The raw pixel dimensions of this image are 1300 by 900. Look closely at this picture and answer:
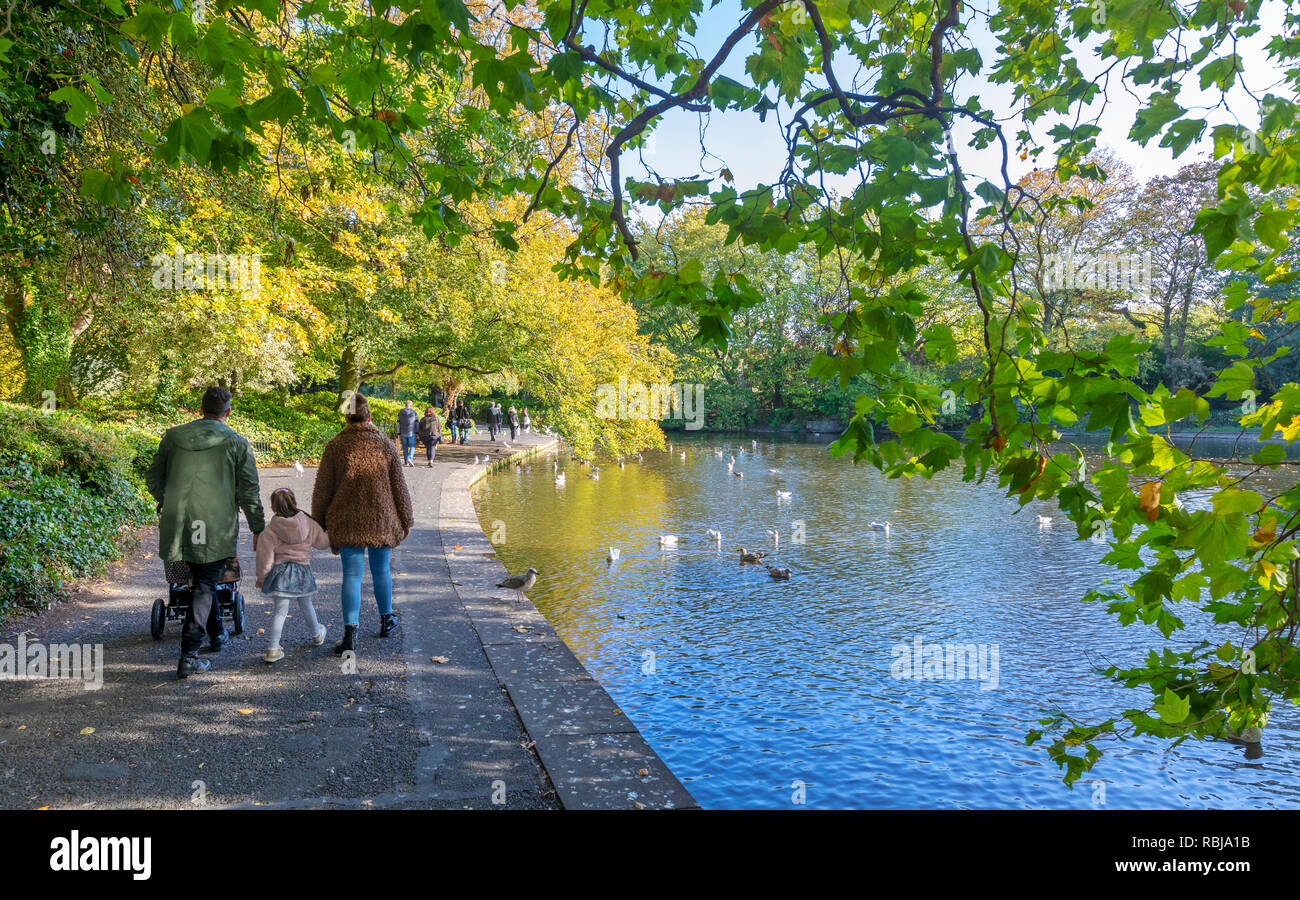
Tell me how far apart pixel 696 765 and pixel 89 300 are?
1013 cm

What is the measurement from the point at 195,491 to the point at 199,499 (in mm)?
59

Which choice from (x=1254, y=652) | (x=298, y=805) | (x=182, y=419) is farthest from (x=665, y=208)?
(x=182, y=419)

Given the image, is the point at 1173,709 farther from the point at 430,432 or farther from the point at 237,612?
the point at 430,432

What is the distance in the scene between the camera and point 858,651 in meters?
7.90

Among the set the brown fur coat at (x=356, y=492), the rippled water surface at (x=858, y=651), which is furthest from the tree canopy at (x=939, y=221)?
the brown fur coat at (x=356, y=492)

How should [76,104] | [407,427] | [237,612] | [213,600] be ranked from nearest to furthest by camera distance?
[76,104], [213,600], [237,612], [407,427]

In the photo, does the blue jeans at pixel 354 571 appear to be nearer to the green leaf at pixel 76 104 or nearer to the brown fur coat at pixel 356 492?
the brown fur coat at pixel 356 492

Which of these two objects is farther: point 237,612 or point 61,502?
point 61,502

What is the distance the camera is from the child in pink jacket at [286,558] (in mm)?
5648

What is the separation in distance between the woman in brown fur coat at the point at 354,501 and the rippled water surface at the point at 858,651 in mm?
2346

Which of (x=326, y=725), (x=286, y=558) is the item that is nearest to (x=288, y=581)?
(x=286, y=558)

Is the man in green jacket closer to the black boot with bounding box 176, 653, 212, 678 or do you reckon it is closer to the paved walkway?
the black boot with bounding box 176, 653, 212, 678

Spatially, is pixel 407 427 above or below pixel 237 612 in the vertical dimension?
above

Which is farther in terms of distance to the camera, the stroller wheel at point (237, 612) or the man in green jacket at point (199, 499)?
the stroller wheel at point (237, 612)
